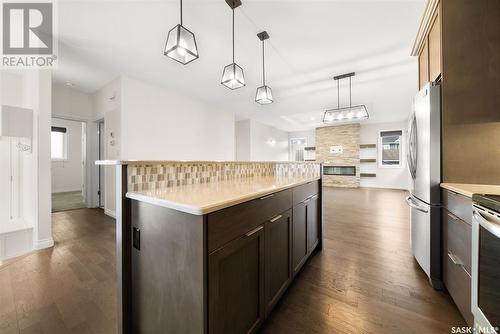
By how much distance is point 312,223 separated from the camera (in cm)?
221

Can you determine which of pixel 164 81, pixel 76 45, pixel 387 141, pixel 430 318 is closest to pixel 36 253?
pixel 76 45

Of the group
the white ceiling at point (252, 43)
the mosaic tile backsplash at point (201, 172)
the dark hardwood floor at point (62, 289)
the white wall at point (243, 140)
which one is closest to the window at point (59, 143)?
the white ceiling at point (252, 43)

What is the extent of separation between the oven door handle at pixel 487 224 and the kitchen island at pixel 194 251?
1.02 meters

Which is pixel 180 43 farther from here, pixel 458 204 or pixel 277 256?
pixel 458 204

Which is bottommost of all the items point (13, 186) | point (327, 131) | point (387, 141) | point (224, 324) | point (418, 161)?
point (224, 324)

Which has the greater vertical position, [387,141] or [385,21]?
[385,21]

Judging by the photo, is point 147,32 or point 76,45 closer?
point 147,32

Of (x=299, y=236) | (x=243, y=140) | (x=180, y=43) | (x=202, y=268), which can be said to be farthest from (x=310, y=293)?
(x=243, y=140)

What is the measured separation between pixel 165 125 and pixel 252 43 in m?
2.65

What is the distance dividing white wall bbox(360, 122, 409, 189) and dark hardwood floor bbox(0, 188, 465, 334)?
6.18 meters

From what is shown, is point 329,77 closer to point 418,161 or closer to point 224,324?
point 418,161

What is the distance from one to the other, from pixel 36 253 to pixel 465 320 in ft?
14.2

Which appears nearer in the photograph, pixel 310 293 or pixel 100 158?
pixel 310 293

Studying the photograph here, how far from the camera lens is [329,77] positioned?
152 inches
